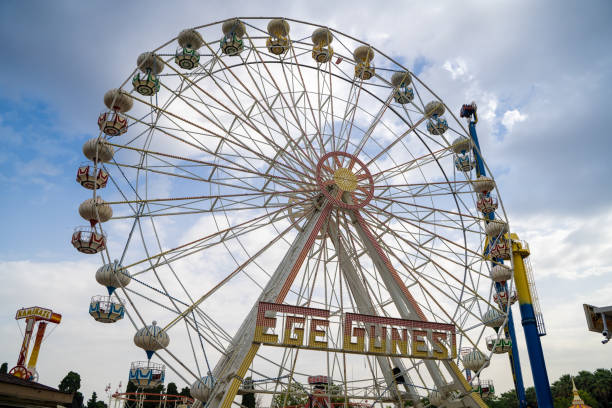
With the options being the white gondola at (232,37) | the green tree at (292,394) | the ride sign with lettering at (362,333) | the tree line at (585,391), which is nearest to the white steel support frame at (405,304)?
the ride sign with lettering at (362,333)

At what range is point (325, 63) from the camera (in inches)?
827

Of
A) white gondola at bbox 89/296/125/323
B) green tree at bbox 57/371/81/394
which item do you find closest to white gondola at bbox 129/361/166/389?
white gondola at bbox 89/296/125/323

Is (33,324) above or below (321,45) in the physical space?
below

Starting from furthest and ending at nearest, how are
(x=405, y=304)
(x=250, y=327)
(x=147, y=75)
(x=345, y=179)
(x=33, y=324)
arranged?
(x=33, y=324) → (x=345, y=179) → (x=147, y=75) → (x=405, y=304) → (x=250, y=327)

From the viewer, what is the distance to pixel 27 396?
10.8m

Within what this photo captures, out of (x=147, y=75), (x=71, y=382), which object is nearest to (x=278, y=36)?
(x=147, y=75)

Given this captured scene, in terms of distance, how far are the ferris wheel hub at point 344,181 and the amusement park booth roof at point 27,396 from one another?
9622 millimetres

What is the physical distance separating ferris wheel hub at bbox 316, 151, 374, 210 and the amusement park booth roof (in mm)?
9622

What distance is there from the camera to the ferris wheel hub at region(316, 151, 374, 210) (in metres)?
16.5

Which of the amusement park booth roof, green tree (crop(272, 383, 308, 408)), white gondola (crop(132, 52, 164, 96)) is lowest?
the amusement park booth roof

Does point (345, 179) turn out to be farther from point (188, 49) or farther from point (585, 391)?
point (585, 391)

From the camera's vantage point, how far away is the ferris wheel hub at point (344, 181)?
16469 mm

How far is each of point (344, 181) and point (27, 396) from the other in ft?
36.4

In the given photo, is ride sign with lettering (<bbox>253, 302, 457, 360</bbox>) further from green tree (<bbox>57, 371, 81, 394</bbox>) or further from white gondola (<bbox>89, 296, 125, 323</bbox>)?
green tree (<bbox>57, 371, 81, 394</bbox>)
